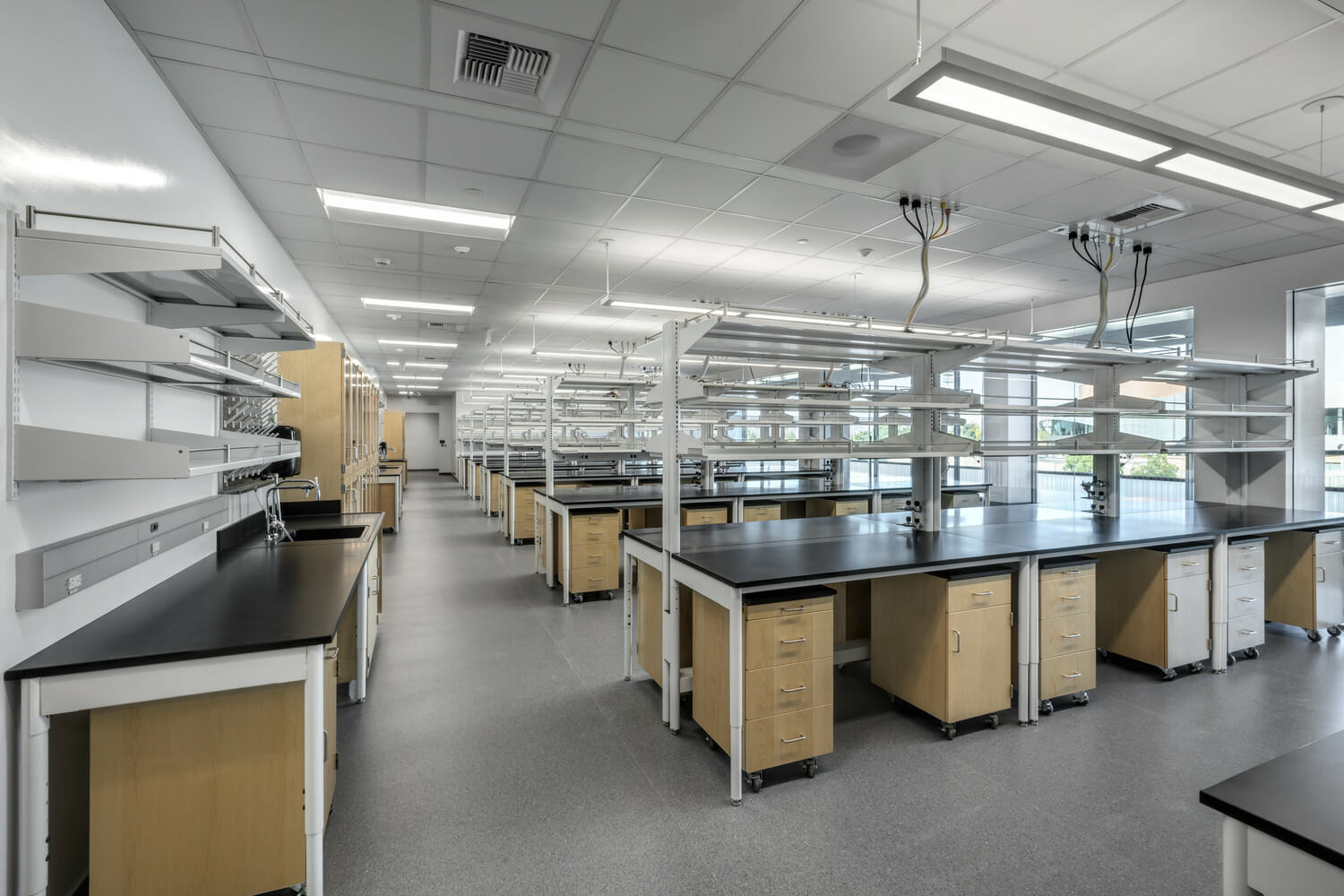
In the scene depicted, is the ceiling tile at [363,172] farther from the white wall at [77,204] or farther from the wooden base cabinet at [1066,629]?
the wooden base cabinet at [1066,629]

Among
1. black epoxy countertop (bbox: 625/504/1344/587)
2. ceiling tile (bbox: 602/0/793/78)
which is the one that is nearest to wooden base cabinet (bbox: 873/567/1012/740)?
black epoxy countertop (bbox: 625/504/1344/587)

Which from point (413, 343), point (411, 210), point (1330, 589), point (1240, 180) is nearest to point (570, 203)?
point (411, 210)

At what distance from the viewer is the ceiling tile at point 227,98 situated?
7.84ft

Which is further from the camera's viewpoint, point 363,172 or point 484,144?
point 363,172

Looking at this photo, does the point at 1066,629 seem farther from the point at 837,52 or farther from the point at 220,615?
the point at 220,615

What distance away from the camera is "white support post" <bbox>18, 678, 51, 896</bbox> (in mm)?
1387

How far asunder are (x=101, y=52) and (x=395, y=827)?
108 inches

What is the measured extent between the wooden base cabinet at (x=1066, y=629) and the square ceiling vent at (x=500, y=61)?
3.18m

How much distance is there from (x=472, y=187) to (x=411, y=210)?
595 millimetres

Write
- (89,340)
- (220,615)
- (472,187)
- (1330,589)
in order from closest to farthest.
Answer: (89,340) < (220,615) < (472,187) < (1330,589)

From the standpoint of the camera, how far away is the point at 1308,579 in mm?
4035

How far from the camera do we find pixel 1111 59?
7.67 ft

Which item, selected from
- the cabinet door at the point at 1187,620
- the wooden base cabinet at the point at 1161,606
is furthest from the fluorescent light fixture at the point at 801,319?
the cabinet door at the point at 1187,620

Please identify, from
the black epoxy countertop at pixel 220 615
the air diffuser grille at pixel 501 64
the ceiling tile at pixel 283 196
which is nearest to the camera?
the black epoxy countertop at pixel 220 615
